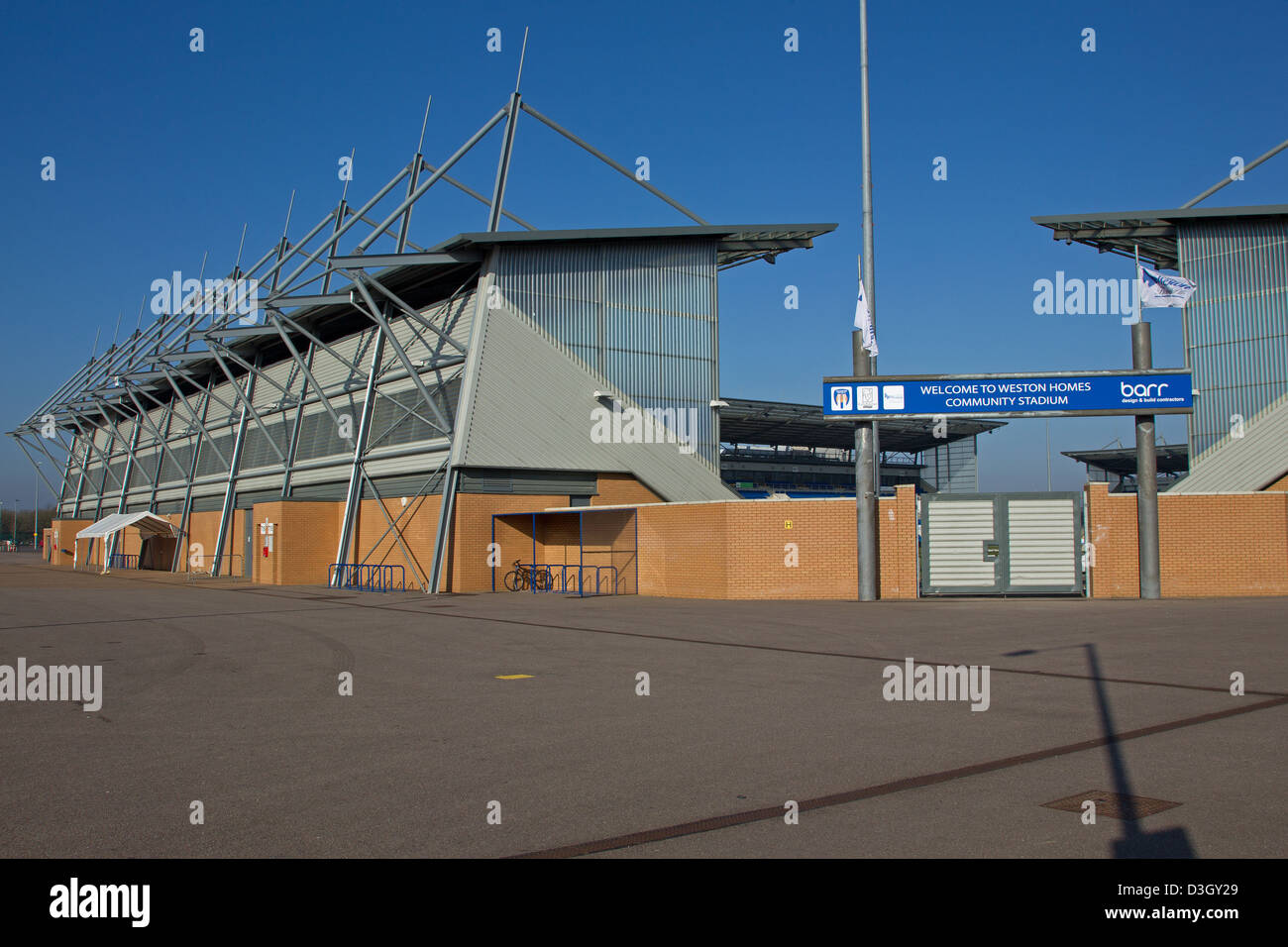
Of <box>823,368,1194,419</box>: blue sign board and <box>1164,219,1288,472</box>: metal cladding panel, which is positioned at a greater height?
<box>1164,219,1288,472</box>: metal cladding panel

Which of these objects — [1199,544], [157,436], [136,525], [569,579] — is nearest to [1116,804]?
[1199,544]

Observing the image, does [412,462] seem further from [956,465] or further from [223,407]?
[956,465]

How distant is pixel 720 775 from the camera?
7.23m

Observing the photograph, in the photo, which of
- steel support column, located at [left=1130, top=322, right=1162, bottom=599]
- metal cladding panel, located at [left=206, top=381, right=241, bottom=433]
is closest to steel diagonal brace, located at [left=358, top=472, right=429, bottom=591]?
metal cladding panel, located at [left=206, top=381, right=241, bottom=433]

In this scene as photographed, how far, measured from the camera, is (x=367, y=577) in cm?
3566

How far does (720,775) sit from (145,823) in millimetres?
3606

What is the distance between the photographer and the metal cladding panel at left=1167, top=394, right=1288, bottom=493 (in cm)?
2867

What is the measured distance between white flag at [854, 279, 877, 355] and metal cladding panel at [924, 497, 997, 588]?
13.9 ft

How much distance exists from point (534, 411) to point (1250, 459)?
68.2 feet

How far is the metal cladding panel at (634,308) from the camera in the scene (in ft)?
109

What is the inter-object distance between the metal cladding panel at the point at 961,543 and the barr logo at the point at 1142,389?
4.20m

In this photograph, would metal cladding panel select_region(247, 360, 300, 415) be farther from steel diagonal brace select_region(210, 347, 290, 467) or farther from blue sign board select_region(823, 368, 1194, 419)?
blue sign board select_region(823, 368, 1194, 419)
